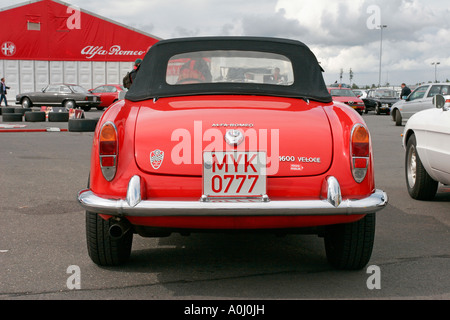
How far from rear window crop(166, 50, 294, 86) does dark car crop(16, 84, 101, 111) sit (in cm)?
2664

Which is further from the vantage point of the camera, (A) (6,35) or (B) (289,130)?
(A) (6,35)

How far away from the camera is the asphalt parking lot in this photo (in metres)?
3.73

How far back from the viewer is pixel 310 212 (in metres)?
3.64

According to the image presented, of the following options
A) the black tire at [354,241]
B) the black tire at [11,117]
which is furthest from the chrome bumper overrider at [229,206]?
the black tire at [11,117]

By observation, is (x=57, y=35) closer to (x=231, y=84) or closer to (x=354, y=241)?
(x=231, y=84)

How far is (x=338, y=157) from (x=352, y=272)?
0.83 metres

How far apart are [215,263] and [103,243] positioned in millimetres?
796

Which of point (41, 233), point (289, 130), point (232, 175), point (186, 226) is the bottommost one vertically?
point (41, 233)

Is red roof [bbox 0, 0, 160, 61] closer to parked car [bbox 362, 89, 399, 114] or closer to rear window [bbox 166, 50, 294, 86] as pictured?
parked car [bbox 362, 89, 399, 114]

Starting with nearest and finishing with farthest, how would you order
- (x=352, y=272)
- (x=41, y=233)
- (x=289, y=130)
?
(x=289, y=130) < (x=352, y=272) < (x=41, y=233)

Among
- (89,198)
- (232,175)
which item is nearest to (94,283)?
(89,198)

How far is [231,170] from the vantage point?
3.65m
